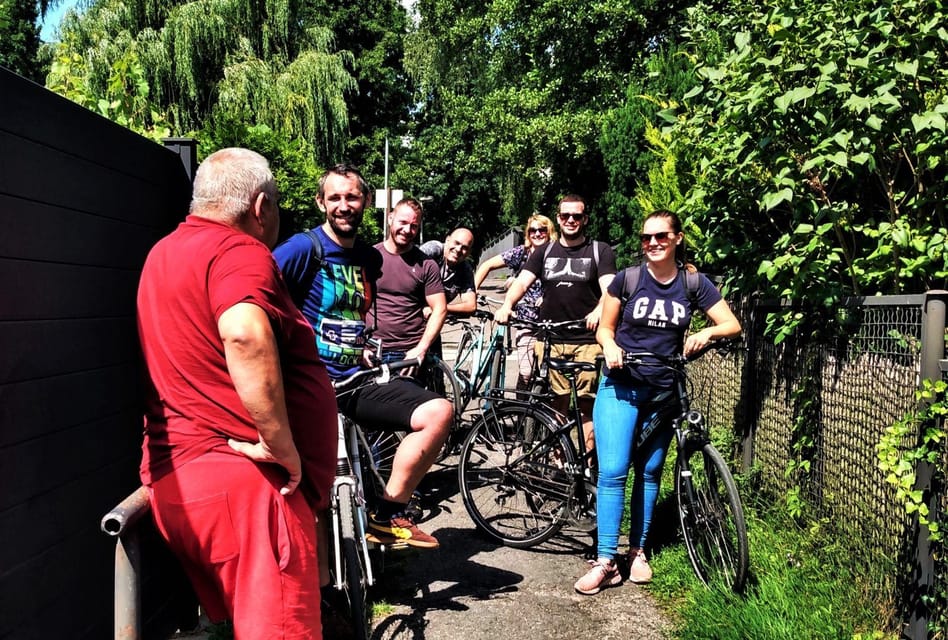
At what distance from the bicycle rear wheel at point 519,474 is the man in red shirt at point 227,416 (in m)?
2.65

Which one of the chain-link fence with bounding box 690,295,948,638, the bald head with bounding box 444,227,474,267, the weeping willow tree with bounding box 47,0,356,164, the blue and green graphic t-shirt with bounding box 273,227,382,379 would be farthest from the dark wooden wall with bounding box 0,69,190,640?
the weeping willow tree with bounding box 47,0,356,164

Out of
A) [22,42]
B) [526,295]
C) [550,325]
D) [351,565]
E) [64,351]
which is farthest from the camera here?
[22,42]

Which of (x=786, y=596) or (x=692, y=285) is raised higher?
(x=692, y=285)

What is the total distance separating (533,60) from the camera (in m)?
24.7

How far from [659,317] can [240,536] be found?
2664 mm

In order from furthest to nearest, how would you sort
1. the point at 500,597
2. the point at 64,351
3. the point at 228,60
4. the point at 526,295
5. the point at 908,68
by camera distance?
the point at 228,60 < the point at 526,295 < the point at 500,597 < the point at 908,68 < the point at 64,351

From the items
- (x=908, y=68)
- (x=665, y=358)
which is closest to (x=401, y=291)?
(x=665, y=358)

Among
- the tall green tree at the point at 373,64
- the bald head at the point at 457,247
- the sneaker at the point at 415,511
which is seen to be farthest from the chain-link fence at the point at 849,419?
the tall green tree at the point at 373,64

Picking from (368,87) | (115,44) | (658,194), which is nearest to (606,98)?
(115,44)

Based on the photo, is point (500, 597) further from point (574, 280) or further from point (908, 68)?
point (908, 68)

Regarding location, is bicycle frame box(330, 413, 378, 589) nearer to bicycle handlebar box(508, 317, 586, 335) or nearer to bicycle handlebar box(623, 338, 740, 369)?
bicycle handlebar box(623, 338, 740, 369)

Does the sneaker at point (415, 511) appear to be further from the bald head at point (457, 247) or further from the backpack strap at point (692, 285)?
the bald head at point (457, 247)

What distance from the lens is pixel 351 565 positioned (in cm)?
322

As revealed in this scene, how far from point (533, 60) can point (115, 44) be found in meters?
12.2
